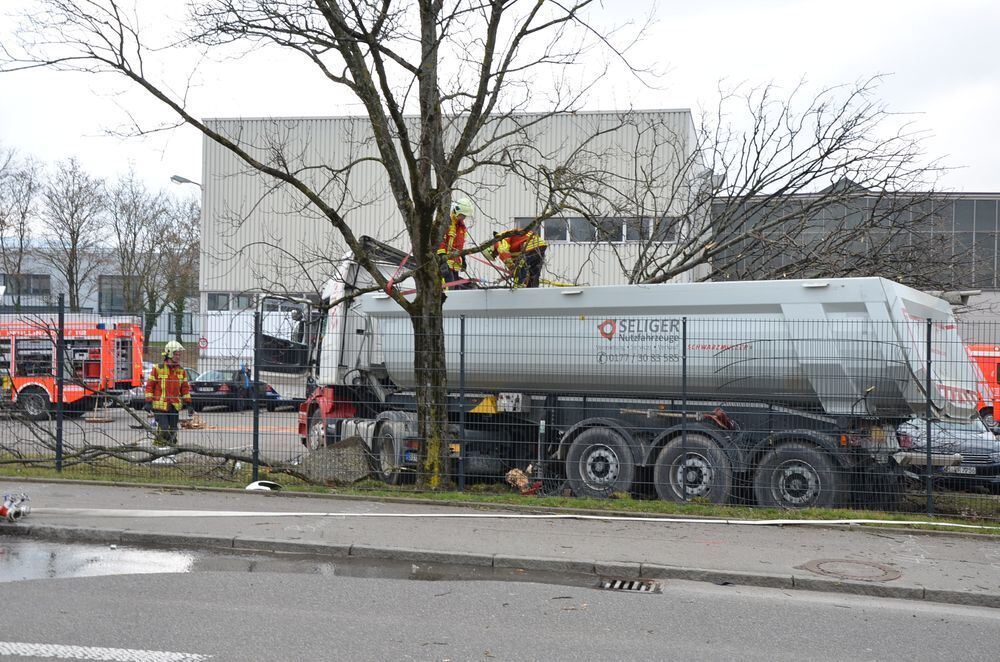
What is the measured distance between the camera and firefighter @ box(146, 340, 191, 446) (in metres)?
12.9

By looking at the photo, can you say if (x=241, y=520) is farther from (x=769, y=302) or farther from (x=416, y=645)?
(x=769, y=302)

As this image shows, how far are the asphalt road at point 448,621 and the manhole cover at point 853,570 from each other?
35cm

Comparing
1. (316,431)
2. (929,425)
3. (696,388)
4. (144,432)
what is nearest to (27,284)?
(144,432)

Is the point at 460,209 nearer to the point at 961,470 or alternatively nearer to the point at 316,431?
the point at 316,431

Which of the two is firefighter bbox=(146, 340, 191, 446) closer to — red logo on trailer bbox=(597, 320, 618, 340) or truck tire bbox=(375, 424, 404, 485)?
truck tire bbox=(375, 424, 404, 485)

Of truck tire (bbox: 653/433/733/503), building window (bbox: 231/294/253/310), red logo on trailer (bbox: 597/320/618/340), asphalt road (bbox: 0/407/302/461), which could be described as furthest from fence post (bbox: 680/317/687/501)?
building window (bbox: 231/294/253/310)

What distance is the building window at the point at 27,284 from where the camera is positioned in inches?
1739

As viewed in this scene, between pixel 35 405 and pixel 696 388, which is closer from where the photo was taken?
pixel 696 388

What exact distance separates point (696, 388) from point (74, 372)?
8.38 meters

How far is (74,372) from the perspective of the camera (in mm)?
12305

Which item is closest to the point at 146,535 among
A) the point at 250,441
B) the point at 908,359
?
the point at 250,441

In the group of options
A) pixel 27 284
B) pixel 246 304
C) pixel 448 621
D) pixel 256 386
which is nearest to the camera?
pixel 448 621

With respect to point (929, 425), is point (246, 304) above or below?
above

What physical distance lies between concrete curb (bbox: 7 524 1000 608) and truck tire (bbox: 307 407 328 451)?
383 cm
